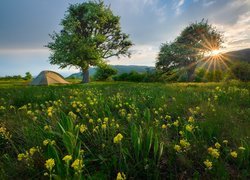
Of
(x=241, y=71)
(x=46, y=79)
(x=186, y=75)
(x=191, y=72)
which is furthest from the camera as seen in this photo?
(x=186, y=75)

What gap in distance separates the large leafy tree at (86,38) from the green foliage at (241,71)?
672 inches

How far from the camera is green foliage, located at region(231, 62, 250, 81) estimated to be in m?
14.3

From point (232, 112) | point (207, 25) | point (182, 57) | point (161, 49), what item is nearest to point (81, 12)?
point (161, 49)

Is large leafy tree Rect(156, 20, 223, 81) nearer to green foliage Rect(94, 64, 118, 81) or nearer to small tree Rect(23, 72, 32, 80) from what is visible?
green foliage Rect(94, 64, 118, 81)

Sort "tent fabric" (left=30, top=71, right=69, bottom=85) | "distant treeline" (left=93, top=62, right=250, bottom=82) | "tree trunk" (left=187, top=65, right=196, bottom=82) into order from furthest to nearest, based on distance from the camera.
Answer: "tree trunk" (left=187, top=65, right=196, bottom=82)
"tent fabric" (left=30, top=71, right=69, bottom=85)
"distant treeline" (left=93, top=62, right=250, bottom=82)

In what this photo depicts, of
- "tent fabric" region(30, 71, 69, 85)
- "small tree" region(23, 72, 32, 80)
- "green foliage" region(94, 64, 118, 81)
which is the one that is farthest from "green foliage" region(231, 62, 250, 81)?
"small tree" region(23, 72, 32, 80)

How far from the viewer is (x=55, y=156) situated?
1916 millimetres

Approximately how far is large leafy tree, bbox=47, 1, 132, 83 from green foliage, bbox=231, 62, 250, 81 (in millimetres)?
17060

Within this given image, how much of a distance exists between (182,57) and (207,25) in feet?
23.1

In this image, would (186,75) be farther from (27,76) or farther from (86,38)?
(27,76)

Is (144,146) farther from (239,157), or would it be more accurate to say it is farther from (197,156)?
(239,157)

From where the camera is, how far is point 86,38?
26.1 meters

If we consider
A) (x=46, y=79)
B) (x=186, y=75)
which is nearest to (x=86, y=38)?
(x=46, y=79)

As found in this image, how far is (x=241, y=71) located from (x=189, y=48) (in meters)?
16.7
